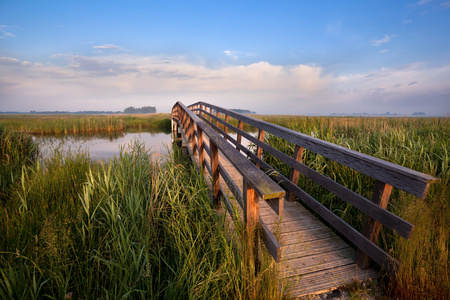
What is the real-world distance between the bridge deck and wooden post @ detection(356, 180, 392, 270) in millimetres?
75

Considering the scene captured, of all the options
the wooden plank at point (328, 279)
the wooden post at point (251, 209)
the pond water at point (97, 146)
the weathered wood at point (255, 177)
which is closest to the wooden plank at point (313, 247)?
the wooden plank at point (328, 279)

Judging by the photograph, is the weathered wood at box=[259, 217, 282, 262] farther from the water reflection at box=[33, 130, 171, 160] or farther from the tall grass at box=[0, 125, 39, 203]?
the tall grass at box=[0, 125, 39, 203]

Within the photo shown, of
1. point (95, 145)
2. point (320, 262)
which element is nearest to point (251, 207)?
point (320, 262)

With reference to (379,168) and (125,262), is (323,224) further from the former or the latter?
(125,262)

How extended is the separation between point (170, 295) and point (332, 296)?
1317 millimetres

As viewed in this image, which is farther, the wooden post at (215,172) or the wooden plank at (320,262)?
the wooden post at (215,172)

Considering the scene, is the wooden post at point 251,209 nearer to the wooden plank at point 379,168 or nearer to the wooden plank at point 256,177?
the wooden plank at point 256,177

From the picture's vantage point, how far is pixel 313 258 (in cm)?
224

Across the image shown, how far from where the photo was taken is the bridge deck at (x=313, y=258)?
1874 mm

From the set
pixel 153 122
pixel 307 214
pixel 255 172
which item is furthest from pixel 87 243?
pixel 153 122

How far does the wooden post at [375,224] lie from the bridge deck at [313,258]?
0.07 metres

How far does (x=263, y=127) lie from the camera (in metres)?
4.21

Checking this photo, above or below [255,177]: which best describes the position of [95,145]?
below

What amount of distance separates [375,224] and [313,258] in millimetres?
661
